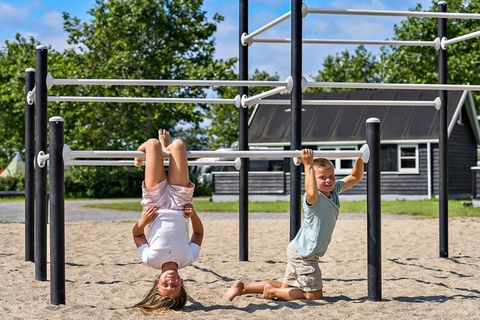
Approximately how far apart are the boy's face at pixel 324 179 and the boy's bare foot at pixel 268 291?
31.8 inches

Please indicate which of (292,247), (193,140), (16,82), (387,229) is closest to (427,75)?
(16,82)

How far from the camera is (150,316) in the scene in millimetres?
5082

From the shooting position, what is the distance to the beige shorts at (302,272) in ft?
18.3

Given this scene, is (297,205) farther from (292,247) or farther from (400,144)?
(400,144)

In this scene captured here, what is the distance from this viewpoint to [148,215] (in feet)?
17.1

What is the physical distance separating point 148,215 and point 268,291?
44.1 inches

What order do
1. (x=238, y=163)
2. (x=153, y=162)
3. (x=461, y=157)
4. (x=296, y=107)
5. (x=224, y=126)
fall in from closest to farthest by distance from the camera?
(x=153, y=162) → (x=296, y=107) → (x=238, y=163) → (x=461, y=157) → (x=224, y=126)

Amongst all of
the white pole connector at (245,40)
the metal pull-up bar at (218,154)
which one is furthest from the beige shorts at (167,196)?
the white pole connector at (245,40)

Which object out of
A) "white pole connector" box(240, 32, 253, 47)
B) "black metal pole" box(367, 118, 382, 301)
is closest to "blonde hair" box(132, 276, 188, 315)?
"black metal pole" box(367, 118, 382, 301)

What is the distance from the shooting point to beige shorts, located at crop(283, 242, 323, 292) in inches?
219

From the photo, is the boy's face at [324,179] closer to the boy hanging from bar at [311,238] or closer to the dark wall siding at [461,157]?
the boy hanging from bar at [311,238]

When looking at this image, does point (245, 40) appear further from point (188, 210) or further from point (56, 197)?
point (56, 197)

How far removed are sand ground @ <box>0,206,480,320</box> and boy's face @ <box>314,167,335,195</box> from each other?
0.81 meters

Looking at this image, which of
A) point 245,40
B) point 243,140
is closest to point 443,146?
point 243,140
